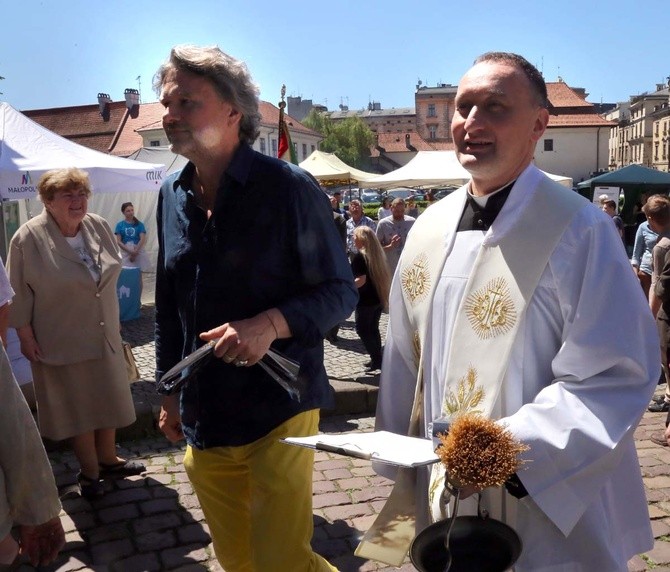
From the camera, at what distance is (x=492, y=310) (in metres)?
2.05

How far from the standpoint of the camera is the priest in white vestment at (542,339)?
6.12 feet

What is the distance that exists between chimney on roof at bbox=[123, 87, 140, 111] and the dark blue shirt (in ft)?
169

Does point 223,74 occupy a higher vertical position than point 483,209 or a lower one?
higher

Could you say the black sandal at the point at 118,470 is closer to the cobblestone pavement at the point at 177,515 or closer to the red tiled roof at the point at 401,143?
the cobblestone pavement at the point at 177,515

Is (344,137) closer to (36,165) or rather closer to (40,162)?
(40,162)

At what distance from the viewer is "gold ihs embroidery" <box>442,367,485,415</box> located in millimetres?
2027

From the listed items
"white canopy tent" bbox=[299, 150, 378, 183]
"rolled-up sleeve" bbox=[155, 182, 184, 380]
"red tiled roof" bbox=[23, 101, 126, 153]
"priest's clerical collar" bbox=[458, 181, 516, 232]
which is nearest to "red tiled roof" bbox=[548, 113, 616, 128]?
"red tiled roof" bbox=[23, 101, 126, 153]

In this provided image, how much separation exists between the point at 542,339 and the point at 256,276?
3.13 feet

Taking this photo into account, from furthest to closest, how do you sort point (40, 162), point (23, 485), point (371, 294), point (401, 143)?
1. point (401, 143)
2. point (40, 162)
3. point (371, 294)
4. point (23, 485)

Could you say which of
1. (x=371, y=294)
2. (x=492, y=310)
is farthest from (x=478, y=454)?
(x=371, y=294)

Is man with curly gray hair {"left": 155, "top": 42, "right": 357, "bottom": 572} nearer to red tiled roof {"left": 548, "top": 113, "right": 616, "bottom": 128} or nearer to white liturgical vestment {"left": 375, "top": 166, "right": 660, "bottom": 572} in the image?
white liturgical vestment {"left": 375, "top": 166, "right": 660, "bottom": 572}

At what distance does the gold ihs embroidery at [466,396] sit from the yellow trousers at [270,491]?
66 cm

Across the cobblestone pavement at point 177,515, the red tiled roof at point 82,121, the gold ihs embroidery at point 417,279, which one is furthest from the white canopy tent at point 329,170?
the red tiled roof at point 82,121

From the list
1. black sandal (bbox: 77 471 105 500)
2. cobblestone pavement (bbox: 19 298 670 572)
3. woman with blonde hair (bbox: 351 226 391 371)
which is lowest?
cobblestone pavement (bbox: 19 298 670 572)
